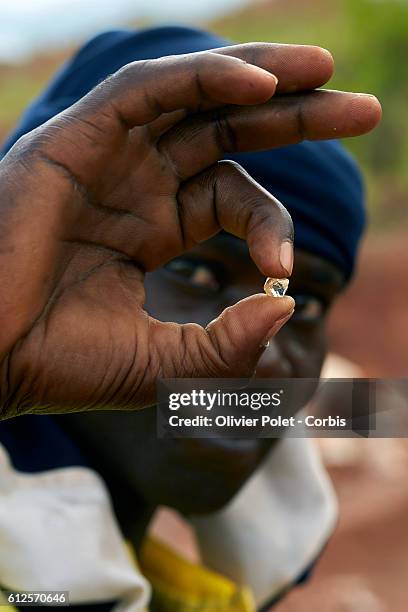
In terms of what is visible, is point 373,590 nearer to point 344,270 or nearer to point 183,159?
point 344,270

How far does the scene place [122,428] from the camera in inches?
65.6

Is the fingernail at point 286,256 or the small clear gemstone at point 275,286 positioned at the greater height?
the fingernail at point 286,256

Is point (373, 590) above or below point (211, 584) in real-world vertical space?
below

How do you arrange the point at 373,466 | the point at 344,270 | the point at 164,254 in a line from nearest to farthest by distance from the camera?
→ the point at 164,254 → the point at 344,270 → the point at 373,466

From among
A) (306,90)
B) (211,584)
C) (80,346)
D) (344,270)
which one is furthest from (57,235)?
(211,584)

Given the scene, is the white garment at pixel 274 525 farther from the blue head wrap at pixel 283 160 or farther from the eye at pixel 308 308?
the blue head wrap at pixel 283 160

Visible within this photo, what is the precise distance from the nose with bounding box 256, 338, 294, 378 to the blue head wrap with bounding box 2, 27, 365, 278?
0.71ft

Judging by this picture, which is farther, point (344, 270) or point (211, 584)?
point (211, 584)

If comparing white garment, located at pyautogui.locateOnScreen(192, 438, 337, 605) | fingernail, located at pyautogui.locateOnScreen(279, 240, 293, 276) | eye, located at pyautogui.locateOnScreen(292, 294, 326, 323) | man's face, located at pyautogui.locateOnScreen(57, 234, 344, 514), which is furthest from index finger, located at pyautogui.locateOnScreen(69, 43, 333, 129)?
white garment, located at pyautogui.locateOnScreen(192, 438, 337, 605)

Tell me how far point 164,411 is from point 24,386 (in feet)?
0.89

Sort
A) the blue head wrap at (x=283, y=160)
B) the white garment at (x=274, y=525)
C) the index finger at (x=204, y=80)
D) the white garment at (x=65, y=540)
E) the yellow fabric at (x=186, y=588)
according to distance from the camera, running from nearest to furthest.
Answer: the index finger at (x=204, y=80), the white garment at (x=65, y=540), the blue head wrap at (x=283, y=160), the yellow fabric at (x=186, y=588), the white garment at (x=274, y=525)

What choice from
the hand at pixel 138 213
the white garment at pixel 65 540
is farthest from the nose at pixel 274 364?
the hand at pixel 138 213

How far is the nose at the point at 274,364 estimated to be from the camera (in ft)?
5.36

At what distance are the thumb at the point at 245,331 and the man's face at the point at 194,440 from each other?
526mm
